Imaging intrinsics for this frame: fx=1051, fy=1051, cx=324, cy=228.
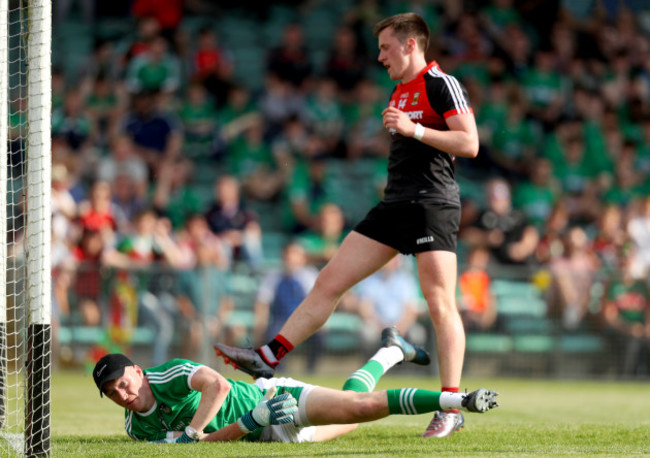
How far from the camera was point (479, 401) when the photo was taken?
17.0ft

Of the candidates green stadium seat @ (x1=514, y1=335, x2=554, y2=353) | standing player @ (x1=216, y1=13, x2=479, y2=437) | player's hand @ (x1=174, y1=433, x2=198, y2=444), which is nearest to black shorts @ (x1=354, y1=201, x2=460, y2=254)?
standing player @ (x1=216, y1=13, x2=479, y2=437)

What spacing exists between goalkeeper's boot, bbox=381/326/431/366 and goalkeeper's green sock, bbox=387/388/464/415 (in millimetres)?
1648

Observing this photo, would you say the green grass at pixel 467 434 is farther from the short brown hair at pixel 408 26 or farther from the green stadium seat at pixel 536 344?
the short brown hair at pixel 408 26

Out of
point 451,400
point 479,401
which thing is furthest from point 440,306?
point 479,401

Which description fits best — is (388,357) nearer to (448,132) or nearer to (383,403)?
(383,403)

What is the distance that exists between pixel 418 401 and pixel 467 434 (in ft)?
4.85

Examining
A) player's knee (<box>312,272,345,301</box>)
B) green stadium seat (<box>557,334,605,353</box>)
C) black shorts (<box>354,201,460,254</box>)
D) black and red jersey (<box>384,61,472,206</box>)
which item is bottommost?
green stadium seat (<box>557,334,605,353</box>)

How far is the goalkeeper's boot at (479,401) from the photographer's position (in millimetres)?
5191

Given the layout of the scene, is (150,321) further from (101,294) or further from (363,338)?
(363,338)

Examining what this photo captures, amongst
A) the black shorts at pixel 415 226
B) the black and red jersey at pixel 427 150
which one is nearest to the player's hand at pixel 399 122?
the black and red jersey at pixel 427 150

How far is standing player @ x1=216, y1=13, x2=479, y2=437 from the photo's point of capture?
6.53m

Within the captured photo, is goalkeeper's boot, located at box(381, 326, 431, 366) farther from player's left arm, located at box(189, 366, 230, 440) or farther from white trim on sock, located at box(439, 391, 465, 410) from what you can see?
white trim on sock, located at box(439, 391, 465, 410)

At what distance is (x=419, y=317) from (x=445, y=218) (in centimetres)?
702

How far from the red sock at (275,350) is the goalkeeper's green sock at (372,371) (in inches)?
18.2
